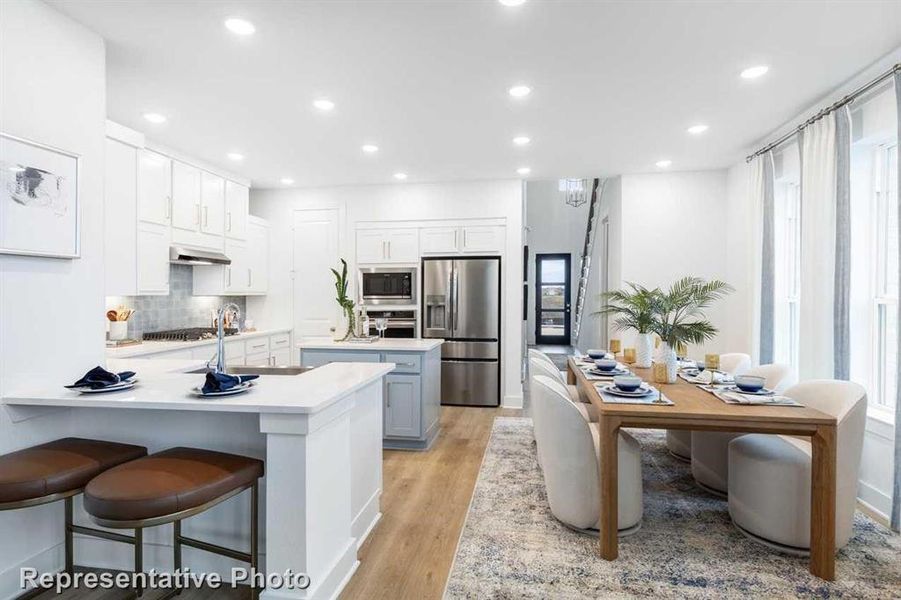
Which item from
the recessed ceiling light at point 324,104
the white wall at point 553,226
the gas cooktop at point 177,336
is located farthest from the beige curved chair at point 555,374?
the white wall at point 553,226

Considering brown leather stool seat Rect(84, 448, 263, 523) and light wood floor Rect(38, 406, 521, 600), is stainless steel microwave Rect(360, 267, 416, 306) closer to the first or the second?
light wood floor Rect(38, 406, 521, 600)

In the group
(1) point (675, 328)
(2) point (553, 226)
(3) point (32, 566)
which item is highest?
(2) point (553, 226)

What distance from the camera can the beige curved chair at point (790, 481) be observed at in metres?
2.11

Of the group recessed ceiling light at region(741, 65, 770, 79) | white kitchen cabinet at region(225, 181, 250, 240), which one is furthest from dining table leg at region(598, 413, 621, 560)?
white kitchen cabinet at region(225, 181, 250, 240)

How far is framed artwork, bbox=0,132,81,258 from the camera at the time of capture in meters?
1.84

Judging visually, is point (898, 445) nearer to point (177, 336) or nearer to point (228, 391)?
point (228, 391)

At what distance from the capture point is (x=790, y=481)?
2180mm

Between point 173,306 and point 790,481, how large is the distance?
5168 millimetres

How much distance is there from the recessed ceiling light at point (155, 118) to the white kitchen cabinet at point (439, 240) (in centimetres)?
280

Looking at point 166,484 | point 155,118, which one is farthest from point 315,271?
point 166,484

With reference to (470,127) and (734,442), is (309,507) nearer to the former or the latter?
(734,442)

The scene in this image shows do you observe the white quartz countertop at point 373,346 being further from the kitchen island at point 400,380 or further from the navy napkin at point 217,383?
the navy napkin at point 217,383

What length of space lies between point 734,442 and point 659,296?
951 millimetres

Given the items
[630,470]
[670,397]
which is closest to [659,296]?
[670,397]
